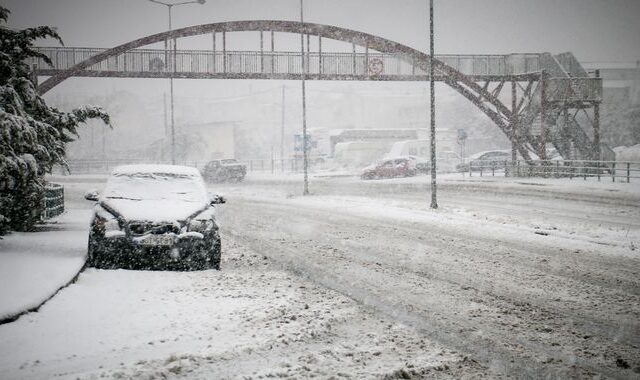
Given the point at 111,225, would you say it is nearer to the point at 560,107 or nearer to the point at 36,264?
the point at 36,264

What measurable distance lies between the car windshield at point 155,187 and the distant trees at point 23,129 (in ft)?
4.68

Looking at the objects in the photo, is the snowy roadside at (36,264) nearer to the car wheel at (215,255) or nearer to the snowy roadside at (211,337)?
the snowy roadside at (211,337)

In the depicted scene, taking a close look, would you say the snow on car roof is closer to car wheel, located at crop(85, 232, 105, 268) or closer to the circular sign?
car wheel, located at crop(85, 232, 105, 268)

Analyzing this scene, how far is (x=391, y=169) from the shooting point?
3797 centimetres

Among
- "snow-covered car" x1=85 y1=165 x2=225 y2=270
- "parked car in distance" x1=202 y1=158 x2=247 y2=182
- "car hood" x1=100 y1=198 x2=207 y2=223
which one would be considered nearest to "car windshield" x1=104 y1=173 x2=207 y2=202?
"snow-covered car" x1=85 y1=165 x2=225 y2=270

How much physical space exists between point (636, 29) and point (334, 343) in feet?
489

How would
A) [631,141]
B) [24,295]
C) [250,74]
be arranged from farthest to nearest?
[631,141] < [250,74] < [24,295]

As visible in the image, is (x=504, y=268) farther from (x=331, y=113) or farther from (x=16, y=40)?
(x=331, y=113)

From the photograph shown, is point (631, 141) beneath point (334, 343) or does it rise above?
above

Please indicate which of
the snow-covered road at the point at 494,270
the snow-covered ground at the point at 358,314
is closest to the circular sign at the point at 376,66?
the snow-covered road at the point at 494,270

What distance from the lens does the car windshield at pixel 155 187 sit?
8654mm

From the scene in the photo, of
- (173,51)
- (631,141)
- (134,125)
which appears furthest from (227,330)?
(134,125)

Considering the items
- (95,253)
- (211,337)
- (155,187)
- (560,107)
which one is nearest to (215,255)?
(95,253)

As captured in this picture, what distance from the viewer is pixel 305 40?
2862cm
